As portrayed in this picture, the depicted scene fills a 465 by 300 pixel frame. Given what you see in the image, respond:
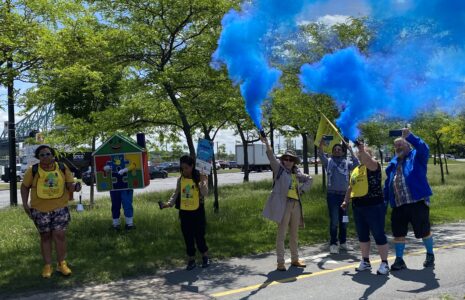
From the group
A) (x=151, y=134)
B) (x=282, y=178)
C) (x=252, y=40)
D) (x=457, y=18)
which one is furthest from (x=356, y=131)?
(x=151, y=134)

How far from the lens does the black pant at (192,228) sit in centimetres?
718

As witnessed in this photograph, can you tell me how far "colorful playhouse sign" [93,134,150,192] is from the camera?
9812 millimetres

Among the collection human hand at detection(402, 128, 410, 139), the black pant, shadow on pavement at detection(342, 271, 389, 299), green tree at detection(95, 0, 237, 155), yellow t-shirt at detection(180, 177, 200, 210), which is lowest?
shadow on pavement at detection(342, 271, 389, 299)

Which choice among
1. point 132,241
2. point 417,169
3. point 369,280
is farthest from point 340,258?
point 132,241

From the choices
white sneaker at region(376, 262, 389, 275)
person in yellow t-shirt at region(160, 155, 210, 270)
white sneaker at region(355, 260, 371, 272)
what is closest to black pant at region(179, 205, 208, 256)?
person in yellow t-shirt at region(160, 155, 210, 270)

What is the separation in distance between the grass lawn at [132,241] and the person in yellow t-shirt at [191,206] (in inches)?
19.4

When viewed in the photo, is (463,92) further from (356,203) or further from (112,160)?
(112,160)

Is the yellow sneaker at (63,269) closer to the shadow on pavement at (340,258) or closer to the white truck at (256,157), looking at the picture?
the shadow on pavement at (340,258)

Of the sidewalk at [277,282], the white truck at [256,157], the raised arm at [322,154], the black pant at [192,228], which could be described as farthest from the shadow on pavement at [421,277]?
the white truck at [256,157]

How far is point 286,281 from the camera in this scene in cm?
645

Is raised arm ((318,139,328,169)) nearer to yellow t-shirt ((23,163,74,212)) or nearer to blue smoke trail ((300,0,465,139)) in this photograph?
blue smoke trail ((300,0,465,139))

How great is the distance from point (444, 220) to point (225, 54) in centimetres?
774

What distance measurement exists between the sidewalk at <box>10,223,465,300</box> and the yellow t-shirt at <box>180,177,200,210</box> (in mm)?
928

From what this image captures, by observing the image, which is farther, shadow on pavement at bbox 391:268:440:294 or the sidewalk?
shadow on pavement at bbox 391:268:440:294
